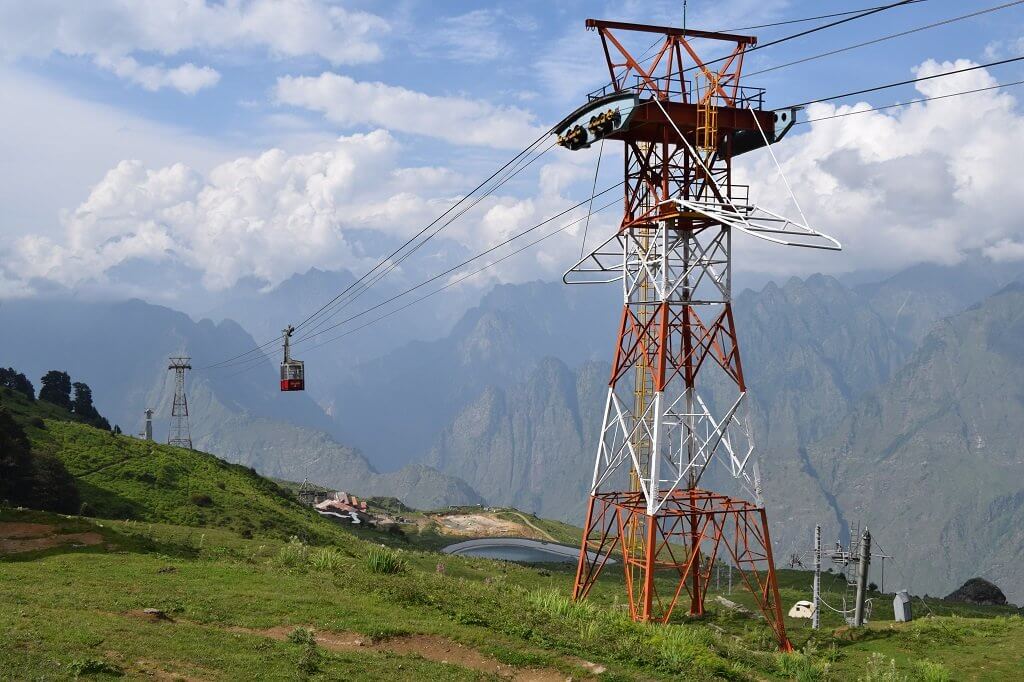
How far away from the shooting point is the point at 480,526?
508ft

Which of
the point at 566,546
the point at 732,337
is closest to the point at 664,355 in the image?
the point at 732,337

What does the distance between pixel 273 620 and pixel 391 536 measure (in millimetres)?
85587

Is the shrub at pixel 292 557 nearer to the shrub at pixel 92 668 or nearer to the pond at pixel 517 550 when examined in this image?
the shrub at pixel 92 668

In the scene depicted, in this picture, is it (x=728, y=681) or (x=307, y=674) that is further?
(x=728, y=681)

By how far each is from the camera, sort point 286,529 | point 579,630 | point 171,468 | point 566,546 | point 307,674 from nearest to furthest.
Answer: point 307,674 < point 579,630 < point 286,529 < point 171,468 < point 566,546

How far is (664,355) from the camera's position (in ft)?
113

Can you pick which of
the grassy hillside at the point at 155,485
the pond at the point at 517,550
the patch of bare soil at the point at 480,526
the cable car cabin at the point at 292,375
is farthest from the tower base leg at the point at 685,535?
the patch of bare soil at the point at 480,526

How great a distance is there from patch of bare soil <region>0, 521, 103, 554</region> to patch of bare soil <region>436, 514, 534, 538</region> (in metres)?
113

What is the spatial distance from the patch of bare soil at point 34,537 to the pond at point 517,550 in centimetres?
8979

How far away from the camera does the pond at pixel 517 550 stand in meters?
126

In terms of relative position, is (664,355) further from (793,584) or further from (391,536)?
(391,536)

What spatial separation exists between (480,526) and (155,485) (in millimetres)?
93246

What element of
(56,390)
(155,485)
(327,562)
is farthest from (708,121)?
(56,390)

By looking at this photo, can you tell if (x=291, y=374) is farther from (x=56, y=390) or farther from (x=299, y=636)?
(x=56, y=390)
